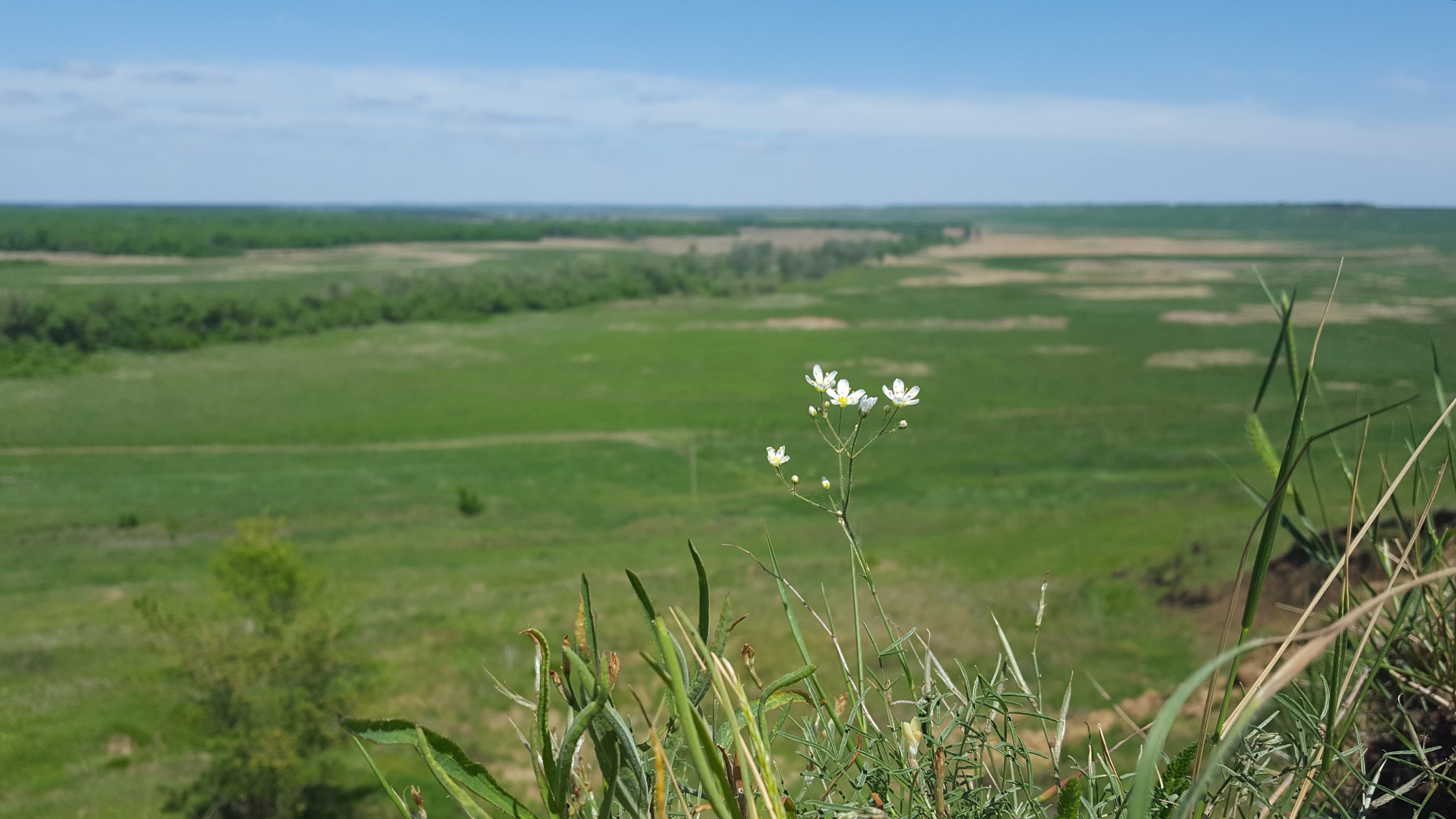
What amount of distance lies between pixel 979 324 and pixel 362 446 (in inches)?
2348

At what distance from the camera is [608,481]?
48.0 meters

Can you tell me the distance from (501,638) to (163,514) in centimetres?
2246

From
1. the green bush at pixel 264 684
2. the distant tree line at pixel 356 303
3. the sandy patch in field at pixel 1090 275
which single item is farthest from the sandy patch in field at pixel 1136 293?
the green bush at pixel 264 684

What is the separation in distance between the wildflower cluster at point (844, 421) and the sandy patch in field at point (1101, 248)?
479ft

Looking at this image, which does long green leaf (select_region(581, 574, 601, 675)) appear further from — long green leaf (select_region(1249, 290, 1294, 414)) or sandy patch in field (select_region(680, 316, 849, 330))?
sandy patch in field (select_region(680, 316, 849, 330))

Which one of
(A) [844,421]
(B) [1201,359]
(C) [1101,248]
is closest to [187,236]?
(B) [1201,359]

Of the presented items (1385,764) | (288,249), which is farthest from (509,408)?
(288,249)

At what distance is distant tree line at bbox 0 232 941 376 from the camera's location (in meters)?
82.6

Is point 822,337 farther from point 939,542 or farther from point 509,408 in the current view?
point 939,542

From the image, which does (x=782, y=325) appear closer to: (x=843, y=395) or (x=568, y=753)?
(x=843, y=395)

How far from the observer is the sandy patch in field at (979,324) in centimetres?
8800

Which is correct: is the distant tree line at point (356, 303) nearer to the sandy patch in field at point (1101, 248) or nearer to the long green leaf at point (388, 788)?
the sandy patch in field at point (1101, 248)

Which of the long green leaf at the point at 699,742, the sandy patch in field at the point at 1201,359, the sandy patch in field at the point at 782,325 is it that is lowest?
the sandy patch in field at the point at 1201,359

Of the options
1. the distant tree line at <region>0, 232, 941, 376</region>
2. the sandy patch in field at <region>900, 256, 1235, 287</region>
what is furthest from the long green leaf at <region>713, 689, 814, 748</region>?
the sandy patch in field at <region>900, 256, 1235, 287</region>
